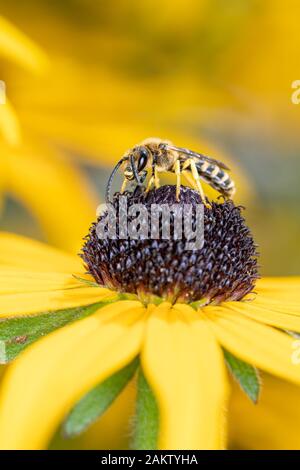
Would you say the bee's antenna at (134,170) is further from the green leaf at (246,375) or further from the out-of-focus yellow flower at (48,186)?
the out-of-focus yellow flower at (48,186)

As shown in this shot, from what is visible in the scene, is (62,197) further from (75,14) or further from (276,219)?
(276,219)

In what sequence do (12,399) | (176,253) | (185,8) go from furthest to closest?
(185,8), (176,253), (12,399)

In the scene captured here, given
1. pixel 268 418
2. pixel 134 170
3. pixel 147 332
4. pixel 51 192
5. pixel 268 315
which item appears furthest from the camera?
pixel 51 192

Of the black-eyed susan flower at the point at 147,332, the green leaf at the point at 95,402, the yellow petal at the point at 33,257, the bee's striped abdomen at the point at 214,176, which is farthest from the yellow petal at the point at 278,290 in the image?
the green leaf at the point at 95,402

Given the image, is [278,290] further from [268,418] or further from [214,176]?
[268,418]

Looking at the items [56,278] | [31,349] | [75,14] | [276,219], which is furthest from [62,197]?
[31,349]

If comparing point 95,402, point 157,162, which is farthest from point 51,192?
point 95,402
